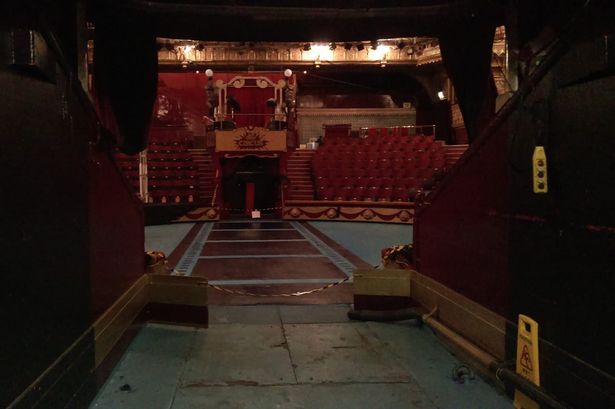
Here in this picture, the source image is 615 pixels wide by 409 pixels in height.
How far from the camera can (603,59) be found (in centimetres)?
168

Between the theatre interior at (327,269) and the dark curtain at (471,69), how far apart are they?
0.02 metres

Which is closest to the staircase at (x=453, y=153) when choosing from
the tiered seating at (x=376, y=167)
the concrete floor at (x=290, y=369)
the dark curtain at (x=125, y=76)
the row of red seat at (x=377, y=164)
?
the tiered seating at (x=376, y=167)

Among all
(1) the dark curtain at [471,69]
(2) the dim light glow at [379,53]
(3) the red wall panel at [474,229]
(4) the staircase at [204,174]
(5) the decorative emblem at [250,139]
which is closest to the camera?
(3) the red wall panel at [474,229]

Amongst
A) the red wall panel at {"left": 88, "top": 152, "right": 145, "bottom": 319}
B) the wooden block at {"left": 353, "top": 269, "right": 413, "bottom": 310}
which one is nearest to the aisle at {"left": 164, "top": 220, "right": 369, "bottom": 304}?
the wooden block at {"left": 353, "top": 269, "right": 413, "bottom": 310}

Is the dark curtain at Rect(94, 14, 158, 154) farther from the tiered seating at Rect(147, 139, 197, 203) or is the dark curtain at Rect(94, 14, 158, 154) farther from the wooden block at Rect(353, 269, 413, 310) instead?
the tiered seating at Rect(147, 139, 197, 203)

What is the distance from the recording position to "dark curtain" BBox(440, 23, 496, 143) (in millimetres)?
3549

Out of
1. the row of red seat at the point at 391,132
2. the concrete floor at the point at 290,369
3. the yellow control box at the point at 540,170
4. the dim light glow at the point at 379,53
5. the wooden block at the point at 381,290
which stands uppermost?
the dim light glow at the point at 379,53

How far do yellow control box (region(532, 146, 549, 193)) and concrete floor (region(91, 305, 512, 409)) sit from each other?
1.12m

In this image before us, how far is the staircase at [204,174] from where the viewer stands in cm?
1510

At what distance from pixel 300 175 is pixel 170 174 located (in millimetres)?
4253

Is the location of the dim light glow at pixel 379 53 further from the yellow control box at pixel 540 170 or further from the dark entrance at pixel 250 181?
the yellow control box at pixel 540 170

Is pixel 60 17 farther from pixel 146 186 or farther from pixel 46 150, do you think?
pixel 146 186

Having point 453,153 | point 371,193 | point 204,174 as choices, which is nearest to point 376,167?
point 371,193

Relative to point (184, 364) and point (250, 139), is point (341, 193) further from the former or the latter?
point (184, 364)
